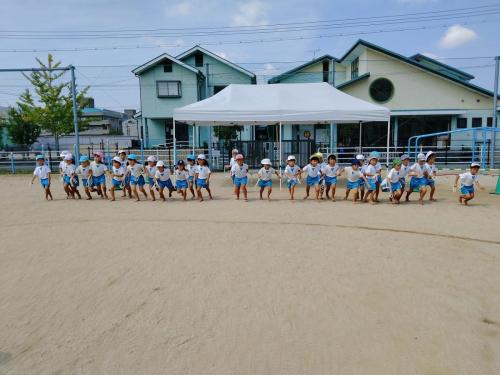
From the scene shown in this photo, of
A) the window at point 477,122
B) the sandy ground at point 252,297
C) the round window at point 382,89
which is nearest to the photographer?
the sandy ground at point 252,297

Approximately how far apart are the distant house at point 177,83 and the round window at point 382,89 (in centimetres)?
829

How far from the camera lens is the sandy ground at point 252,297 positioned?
2.97m

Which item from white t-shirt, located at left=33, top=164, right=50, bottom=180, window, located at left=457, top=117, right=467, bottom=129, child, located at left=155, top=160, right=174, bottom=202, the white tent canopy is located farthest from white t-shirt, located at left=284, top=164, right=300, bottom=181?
window, located at left=457, top=117, right=467, bottom=129

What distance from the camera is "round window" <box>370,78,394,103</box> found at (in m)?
23.2

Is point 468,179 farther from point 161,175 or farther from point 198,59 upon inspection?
point 198,59

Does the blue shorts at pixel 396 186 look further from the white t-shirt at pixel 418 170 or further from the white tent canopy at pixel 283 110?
the white tent canopy at pixel 283 110

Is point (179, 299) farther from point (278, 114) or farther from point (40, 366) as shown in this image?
point (278, 114)

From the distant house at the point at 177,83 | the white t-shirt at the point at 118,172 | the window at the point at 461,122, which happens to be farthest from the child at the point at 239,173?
the window at the point at 461,122

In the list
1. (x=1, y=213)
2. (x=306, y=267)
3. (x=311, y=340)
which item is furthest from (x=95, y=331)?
(x=1, y=213)

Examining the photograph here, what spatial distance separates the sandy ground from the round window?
17210 mm

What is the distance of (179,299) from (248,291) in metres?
0.74

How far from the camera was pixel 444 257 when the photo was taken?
17.3ft

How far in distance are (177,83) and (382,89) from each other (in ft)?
43.3

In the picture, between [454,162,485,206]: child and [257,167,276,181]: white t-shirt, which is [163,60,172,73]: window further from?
[454,162,485,206]: child
